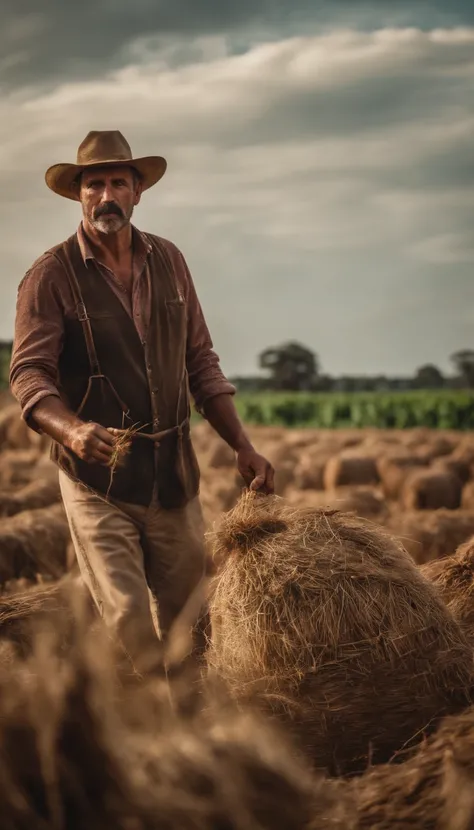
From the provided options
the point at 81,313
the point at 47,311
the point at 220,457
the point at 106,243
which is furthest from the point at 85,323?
the point at 220,457

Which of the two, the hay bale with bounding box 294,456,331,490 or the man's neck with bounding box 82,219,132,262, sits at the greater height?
the man's neck with bounding box 82,219,132,262

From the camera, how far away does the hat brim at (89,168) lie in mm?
4845

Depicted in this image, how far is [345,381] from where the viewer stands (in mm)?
56531

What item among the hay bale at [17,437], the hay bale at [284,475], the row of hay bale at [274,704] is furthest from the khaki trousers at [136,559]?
the hay bale at [284,475]

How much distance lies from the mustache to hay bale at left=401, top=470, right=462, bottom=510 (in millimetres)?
13649

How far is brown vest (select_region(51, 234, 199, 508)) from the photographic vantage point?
4.70 metres

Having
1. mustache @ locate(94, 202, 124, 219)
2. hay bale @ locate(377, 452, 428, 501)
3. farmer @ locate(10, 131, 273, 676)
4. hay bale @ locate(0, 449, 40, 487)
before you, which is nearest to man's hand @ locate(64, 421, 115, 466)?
farmer @ locate(10, 131, 273, 676)

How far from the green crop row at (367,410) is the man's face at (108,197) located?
36.8 m

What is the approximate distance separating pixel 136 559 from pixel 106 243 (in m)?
1.34

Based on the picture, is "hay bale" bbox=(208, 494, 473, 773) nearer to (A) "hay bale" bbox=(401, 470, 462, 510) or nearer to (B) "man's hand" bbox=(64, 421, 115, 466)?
(B) "man's hand" bbox=(64, 421, 115, 466)

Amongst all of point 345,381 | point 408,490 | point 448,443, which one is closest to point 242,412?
point 345,381

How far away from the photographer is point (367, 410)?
43.9 meters

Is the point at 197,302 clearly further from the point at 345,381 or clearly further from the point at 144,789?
the point at 345,381

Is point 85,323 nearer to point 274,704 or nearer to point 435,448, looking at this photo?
point 274,704
